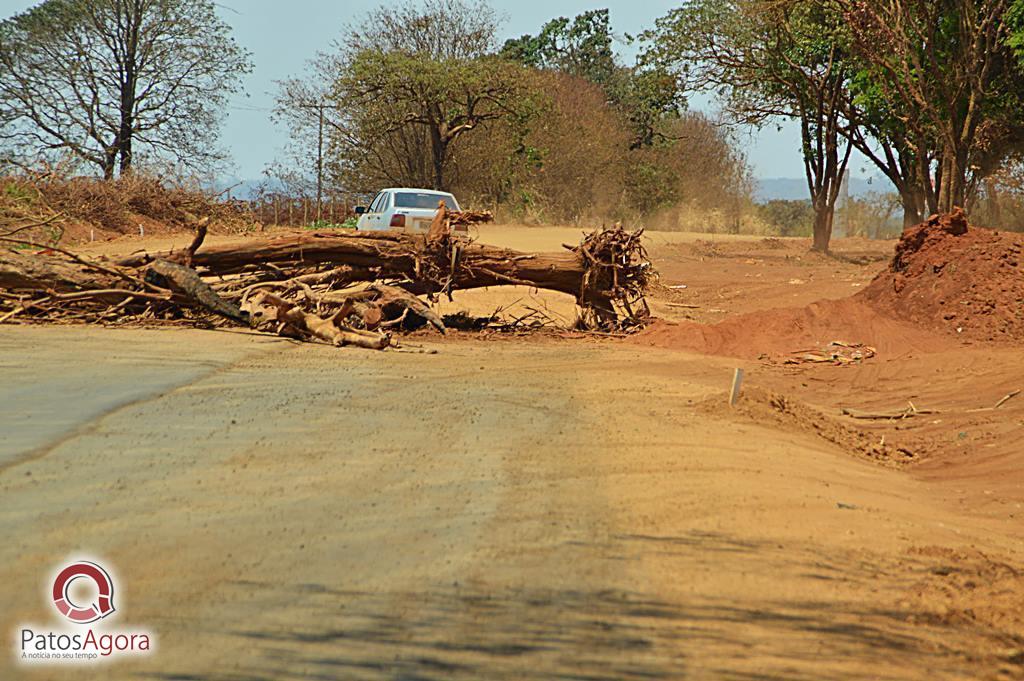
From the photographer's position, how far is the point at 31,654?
297cm

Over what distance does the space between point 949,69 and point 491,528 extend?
2070cm

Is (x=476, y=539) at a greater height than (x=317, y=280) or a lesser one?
lesser

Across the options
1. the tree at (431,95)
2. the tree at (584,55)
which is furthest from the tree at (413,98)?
the tree at (584,55)

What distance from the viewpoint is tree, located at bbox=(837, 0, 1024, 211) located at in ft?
63.4

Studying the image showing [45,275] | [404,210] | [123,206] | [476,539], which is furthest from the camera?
[123,206]

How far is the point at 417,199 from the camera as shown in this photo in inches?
760

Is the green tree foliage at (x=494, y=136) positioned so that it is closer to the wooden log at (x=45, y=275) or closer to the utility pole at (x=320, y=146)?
the utility pole at (x=320, y=146)

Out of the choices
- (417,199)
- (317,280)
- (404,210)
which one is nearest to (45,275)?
(317,280)

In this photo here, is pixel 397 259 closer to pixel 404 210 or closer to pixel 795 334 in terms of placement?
pixel 795 334

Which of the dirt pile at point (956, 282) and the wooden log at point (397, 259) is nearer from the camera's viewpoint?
the dirt pile at point (956, 282)

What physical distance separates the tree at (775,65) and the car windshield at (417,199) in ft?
33.9

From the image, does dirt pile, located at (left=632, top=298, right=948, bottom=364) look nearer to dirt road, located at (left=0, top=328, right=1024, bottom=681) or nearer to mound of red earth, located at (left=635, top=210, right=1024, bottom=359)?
mound of red earth, located at (left=635, top=210, right=1024, bottom=359)

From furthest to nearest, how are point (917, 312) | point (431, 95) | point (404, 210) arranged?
point (431, 95) < point (404, 210) < point (917, 312)

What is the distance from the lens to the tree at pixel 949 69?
1933cm
